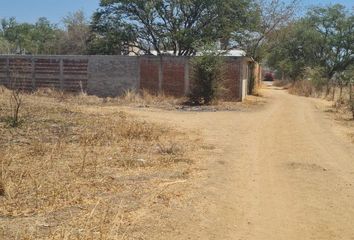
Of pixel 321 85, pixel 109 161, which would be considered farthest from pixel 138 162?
pixel 321 85

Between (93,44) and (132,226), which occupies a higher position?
(93,44)

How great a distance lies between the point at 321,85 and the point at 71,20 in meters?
30.3

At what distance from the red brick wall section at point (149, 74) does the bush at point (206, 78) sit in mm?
3982

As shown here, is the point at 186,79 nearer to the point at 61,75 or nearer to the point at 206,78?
the point at 206,78

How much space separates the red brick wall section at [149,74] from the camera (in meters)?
28.9

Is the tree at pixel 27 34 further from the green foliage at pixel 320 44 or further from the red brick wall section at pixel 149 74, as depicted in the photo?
the red brick wall section at pixel 149 74

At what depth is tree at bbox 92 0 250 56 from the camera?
101ft

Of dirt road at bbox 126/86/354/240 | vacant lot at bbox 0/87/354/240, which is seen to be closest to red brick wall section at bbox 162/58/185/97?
dirt road at bbox 126/86/354/240

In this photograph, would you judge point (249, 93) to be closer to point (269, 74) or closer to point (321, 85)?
point (321, 85)

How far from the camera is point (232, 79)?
1079 inches

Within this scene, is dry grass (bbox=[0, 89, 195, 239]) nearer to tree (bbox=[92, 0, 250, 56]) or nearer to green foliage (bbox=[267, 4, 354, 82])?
tree (bbox=[92, 0, 250, 56])

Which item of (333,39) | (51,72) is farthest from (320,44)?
(51,72)

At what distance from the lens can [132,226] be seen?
6.12m

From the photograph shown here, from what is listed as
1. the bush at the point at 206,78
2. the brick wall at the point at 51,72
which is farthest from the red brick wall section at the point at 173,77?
the brick wall at the point at 51,72
